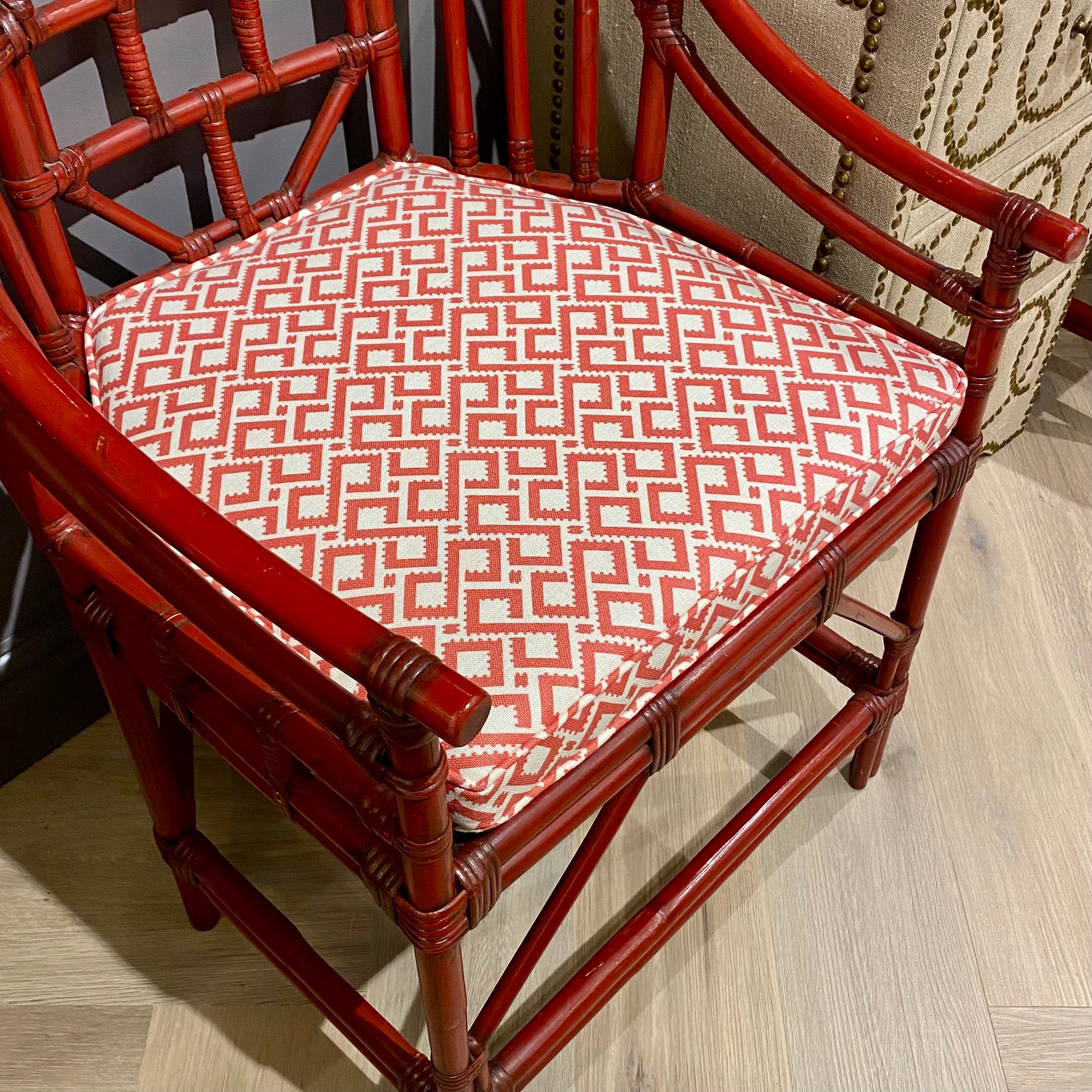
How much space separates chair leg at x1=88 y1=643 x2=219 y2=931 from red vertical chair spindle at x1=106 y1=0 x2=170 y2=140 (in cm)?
37

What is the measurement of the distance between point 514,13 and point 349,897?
2.51ft

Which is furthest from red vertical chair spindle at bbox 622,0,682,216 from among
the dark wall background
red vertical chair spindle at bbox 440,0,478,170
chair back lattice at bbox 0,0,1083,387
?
the dark wall background

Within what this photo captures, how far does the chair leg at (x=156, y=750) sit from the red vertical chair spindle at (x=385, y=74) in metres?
0.48

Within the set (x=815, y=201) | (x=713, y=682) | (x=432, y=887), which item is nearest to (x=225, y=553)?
(x=432, y=887)

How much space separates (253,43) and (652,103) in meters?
0.31

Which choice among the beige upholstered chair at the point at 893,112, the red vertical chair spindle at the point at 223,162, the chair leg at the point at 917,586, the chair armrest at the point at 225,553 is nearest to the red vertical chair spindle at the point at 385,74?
the red vertical chair spindle at the point at 223,162

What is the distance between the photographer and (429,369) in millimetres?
785

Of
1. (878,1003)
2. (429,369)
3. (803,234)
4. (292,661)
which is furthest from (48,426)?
(878,1003)

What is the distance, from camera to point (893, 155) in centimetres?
78

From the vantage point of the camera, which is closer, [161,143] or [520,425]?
[520,425]

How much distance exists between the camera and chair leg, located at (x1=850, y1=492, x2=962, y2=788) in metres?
0.93

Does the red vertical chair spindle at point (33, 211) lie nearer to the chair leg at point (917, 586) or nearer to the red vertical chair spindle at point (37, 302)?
the red vertical chair spindle at point (37, 302)

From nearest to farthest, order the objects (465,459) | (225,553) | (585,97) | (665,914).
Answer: (225,553), (465,459), (665,914), (585,97)

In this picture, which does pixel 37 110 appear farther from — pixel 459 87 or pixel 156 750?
pixel 156 750
